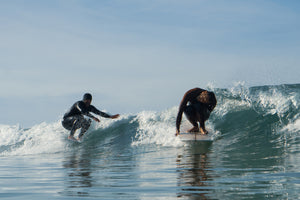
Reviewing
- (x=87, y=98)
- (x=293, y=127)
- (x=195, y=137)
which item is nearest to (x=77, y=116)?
(x=87, y=98)

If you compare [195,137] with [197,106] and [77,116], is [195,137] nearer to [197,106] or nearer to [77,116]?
[197,106]

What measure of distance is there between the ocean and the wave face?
3 cm

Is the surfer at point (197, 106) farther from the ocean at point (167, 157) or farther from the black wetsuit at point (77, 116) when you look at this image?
the black wetsuit at point (77, 116)

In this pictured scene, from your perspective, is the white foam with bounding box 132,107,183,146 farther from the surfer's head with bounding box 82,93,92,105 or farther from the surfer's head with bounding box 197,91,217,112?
the surfer's head with bounding box 82,93,92,105

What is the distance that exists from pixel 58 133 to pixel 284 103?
8.15 m

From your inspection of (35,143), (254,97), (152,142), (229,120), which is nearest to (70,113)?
(152,142)

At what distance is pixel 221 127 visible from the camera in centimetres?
1267

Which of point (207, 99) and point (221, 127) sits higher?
point (207, 99)

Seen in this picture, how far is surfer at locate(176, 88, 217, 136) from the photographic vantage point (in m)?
9.88

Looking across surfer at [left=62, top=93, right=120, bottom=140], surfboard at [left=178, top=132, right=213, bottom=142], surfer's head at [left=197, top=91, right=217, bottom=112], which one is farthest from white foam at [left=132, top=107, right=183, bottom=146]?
surfer at [left=62, top=93, right=120, bottom=140]

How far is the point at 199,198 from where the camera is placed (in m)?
3.60

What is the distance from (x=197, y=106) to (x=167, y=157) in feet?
6.60

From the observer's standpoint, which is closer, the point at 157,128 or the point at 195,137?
the point at 195,137

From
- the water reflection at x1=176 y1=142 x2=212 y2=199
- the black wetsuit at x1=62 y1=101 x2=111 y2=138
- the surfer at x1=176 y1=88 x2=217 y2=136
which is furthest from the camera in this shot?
the black wetsuit at x1=62 y1=101 x2=111 y2=138
